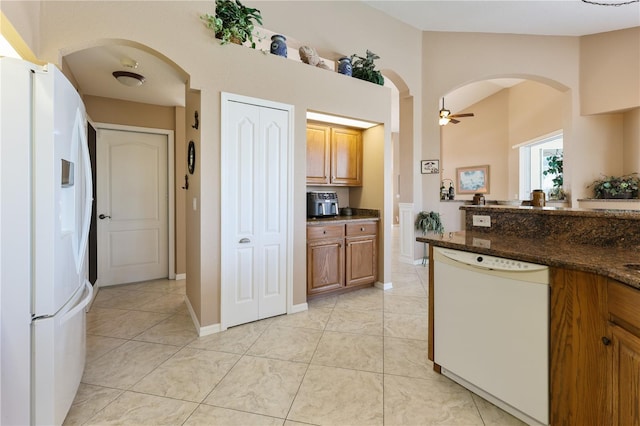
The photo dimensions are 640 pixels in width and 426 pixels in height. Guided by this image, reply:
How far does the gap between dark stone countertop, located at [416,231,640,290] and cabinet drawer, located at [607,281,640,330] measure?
0.15ft

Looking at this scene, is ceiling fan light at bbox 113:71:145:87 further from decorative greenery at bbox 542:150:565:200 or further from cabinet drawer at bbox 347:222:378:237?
decorative greenery at bbox 542:150:565:200

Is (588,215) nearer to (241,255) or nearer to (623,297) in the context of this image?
(623,297)

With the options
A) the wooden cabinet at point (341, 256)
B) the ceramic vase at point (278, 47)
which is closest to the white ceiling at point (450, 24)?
the ceramic vase at point (278, 47)

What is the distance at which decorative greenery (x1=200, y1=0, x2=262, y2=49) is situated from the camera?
97.7 inches

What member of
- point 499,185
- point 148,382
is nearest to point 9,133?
point 148,382

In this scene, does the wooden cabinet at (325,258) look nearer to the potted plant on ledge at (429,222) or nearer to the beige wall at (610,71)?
the potted plant on ledge at (429,222)

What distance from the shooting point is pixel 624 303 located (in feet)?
3.57

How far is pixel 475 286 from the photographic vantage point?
5.32ft

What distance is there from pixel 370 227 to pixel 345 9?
2.89 meters

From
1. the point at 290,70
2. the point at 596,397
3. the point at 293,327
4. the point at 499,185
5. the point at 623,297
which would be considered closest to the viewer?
the point at 623,297

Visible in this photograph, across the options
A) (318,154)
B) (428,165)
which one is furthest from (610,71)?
(318,154)

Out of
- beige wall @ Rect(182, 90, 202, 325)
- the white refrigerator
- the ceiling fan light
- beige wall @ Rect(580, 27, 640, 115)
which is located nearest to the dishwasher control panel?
beige wall @ Rect(182, 90, 202, 325)

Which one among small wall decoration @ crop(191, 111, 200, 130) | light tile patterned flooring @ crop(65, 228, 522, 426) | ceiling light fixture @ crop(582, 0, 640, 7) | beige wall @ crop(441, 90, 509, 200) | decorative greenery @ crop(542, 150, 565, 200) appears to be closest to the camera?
light tile patterned flooring @ crop(65, 228, 522, 426)

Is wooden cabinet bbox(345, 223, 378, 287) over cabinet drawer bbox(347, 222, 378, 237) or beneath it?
beneath
